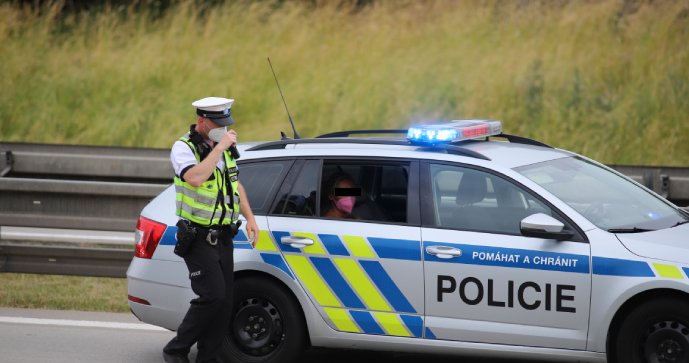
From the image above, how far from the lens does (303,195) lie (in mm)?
6879

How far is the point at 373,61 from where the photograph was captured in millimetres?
16266

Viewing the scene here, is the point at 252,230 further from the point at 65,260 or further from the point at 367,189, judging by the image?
the point at 65,260

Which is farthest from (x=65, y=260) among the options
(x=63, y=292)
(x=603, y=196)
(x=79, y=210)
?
(x=603, y=196)

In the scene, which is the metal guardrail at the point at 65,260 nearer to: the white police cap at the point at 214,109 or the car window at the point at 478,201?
the white police cap at the point at 214,109

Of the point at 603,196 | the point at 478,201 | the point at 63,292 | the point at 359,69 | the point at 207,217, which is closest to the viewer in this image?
the point at 207,217

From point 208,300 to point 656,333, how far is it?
228 centimetres

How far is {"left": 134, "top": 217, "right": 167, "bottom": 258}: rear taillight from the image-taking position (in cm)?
696

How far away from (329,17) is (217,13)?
1715 mm

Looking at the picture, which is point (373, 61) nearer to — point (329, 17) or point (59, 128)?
point (329, 17)

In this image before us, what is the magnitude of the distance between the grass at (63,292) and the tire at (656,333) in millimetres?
4139

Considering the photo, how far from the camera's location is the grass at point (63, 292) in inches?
357

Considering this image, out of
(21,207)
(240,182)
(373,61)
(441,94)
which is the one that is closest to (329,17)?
(373,61)

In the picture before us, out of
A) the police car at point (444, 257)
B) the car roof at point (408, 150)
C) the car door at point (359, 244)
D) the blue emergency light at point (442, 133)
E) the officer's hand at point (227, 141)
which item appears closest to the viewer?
the police car at point (444, 257)

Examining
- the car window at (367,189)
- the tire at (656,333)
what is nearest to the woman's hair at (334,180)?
the car window at (367,189)
